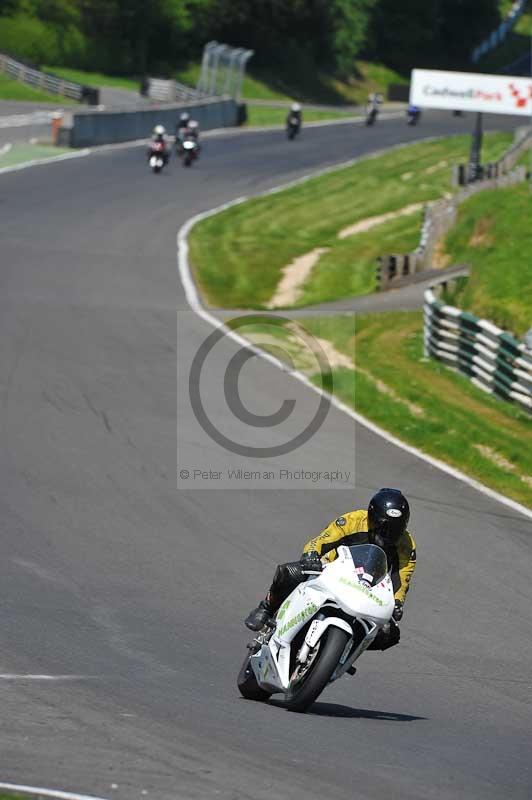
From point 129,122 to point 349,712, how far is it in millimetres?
48260

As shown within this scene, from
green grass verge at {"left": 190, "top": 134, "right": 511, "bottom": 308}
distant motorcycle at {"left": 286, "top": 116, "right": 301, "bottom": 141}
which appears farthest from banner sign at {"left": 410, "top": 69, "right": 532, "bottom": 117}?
distant motorcycle at {"left": 286, "top": 116, "right": 301, "bottom": 141}

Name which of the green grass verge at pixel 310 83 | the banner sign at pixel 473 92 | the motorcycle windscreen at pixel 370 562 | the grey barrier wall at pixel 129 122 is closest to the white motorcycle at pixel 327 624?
the motorcycle windscreen at pixel 370 562

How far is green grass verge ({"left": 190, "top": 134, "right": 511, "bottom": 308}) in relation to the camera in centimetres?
3173

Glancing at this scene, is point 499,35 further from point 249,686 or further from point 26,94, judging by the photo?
point 249,686

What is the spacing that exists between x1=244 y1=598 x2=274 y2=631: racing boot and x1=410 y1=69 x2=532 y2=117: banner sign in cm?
4223

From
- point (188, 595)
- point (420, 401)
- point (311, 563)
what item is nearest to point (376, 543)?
point (311, 563)

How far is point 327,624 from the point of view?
8344mm

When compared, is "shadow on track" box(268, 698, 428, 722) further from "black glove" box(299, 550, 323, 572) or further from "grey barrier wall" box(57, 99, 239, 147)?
"grey barrier wall" box(57, 99, 239, 147)

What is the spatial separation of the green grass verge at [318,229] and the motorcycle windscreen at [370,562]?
19.9 metres

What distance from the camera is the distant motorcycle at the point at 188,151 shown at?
4894 centimetres

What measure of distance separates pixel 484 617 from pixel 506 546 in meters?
2.33

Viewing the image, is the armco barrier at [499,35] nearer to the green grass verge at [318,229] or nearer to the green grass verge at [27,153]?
the green grass verge at [318,229]

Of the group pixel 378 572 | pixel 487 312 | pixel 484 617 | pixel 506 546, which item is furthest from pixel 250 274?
pixel 378 572

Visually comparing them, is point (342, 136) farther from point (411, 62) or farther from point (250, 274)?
point (411, 62)
